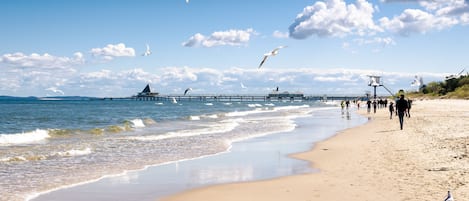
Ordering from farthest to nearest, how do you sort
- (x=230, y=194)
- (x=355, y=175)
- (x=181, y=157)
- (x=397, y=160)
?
(x=181, y=157), (x=397, y=160), (x=355, y=175), (x=230, y=194)

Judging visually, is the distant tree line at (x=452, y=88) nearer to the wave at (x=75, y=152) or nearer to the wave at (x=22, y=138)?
the wave at (x=22, y=138)

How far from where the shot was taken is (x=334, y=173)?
12289 millimetres

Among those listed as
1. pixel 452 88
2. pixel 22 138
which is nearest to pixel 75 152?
pixel 22 138

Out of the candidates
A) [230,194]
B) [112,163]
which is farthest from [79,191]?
[112,163]

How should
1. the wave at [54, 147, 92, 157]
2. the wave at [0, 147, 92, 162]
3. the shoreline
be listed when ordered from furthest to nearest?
the wave at [54, 147, 92, 157], the wave at [0, 147, 92, 162], the shoreline

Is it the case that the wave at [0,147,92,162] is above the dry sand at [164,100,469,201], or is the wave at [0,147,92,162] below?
below

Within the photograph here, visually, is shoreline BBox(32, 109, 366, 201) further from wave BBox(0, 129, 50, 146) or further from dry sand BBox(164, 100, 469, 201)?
wave BBox(0, 129, 50, 146)

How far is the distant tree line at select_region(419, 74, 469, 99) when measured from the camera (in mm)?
85812

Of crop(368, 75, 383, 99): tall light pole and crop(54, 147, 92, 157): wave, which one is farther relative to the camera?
crop(368, 75, 383, 99): tall light pole

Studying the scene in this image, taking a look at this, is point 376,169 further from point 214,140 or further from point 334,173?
point 214,140

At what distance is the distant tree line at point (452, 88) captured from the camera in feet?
282

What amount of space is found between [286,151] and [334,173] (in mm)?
5726

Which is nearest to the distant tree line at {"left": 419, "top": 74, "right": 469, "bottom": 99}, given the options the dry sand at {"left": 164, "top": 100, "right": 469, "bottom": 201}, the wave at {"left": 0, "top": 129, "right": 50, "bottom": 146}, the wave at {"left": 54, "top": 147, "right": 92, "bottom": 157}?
the wave at {"left": 0, "top": 129, "right": 50, "bottom": 146}

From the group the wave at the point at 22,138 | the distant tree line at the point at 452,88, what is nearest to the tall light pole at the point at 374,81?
the distant tree line at the point at 452,88
